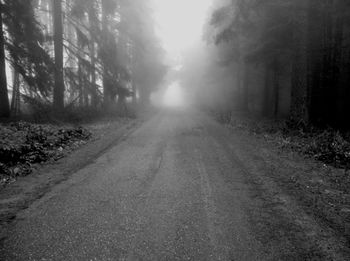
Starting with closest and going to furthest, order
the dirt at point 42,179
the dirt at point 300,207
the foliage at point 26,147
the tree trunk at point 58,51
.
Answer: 1. the dirt at point 300,207
2. the dirt at point 42,179
3. the foliage at point 26,147
4. the tree trunk at point 58,51

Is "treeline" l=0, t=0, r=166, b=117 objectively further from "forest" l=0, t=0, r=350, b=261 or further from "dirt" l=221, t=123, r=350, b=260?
"dirt" l=221, t=123, r=350, b=260

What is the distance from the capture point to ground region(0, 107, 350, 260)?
10.8 feet

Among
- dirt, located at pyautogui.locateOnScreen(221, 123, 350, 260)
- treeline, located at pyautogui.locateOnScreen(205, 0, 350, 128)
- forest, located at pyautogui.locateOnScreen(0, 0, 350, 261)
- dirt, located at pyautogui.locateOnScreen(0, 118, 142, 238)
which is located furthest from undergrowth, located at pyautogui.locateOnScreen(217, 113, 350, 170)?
dirt, located at pyautogui.locateOnScreen(0, 118, 142, 238)

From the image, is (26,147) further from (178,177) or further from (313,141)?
(313,141)

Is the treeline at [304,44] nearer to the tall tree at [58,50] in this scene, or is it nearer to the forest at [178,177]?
the forest at [178,177]

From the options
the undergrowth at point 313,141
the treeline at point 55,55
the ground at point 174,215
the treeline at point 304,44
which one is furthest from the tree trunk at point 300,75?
the treeline at point 55,55

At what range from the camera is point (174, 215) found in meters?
4.21

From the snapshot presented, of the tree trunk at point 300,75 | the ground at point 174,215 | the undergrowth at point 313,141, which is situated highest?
the tree trunk at point 300,75

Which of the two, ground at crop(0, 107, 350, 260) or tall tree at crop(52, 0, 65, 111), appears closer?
ground at crop(0, 107, 350, 260)

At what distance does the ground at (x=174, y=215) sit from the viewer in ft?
10.8

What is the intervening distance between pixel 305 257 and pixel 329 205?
1892 mm

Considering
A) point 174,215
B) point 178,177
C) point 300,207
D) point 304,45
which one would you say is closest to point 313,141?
point 304,45

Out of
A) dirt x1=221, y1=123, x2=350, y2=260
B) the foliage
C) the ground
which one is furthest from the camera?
the foliage

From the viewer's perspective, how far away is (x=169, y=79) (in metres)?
69.5
